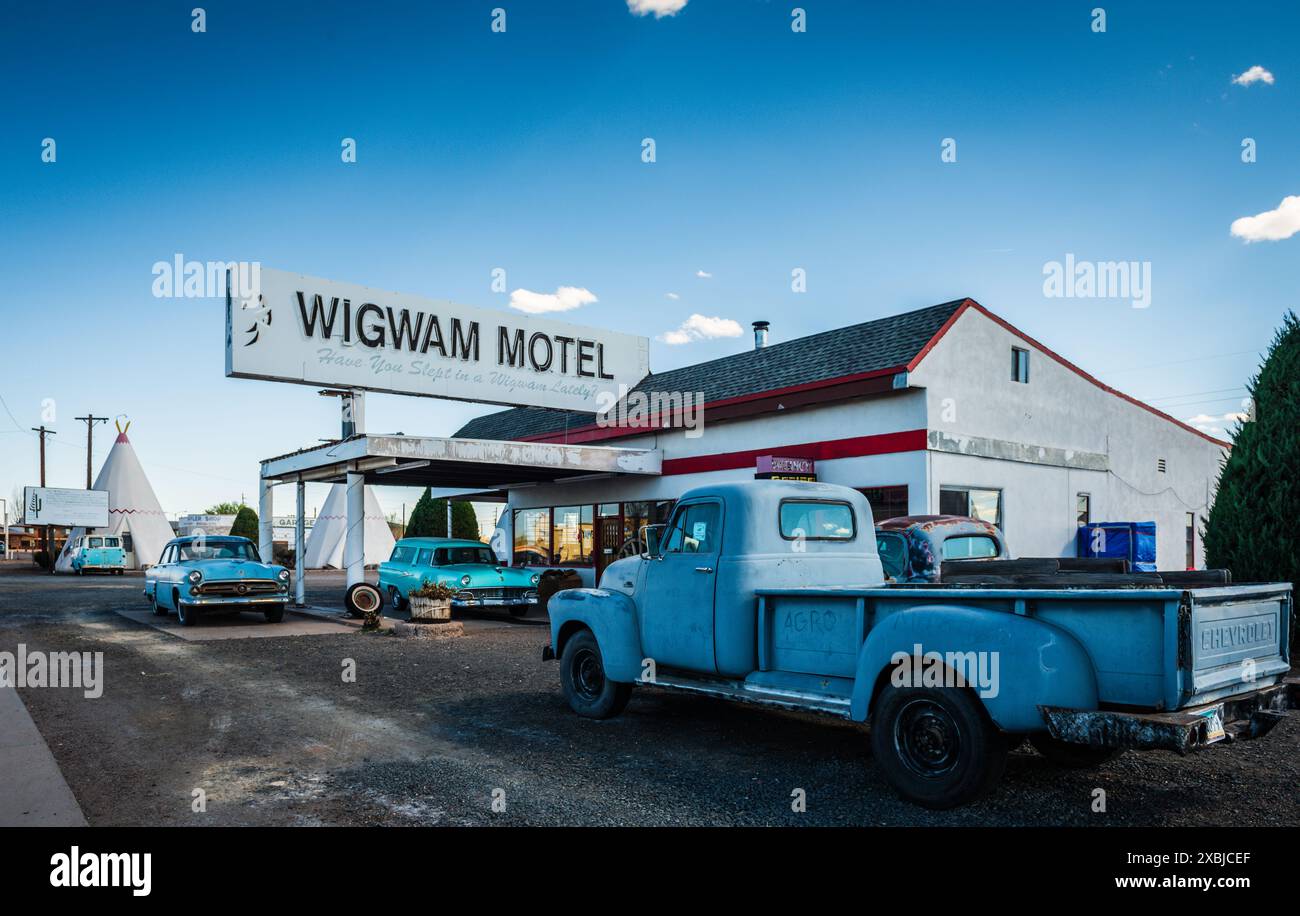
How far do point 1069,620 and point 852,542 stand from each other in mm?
2662

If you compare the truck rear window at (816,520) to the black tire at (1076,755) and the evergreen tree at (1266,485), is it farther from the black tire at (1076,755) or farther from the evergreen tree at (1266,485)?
the evergreen tree at (1266,485)

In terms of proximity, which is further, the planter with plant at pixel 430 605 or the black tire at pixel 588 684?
the planter with plant at pixel 430 605

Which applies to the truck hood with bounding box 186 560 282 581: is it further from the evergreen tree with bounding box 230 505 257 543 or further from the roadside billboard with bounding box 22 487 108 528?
the evergreen tree with bounding box 230 505 257 543

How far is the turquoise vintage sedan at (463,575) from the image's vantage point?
1672cm

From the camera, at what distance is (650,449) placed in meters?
20.5

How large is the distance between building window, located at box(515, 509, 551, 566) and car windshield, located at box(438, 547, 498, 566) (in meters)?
6.48

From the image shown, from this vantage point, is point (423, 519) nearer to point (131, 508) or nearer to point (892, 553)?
point (131, 508)

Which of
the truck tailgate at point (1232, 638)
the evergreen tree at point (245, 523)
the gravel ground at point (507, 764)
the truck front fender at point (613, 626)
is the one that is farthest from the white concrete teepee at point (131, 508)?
the truck tailgate at point (1232, 638)

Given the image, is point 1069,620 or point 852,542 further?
point 852,542

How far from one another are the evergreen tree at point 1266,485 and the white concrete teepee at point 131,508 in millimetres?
→ 44642

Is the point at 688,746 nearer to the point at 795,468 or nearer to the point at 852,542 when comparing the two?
the point at 852,542

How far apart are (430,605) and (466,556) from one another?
102 inches

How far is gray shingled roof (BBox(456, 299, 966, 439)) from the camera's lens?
632 inches
